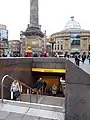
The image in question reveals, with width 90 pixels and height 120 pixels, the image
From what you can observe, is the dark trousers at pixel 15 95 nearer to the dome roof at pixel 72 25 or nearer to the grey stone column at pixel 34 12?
the grey stone column at pixel 34 12

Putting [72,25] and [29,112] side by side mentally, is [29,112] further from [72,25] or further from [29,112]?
[72,25]

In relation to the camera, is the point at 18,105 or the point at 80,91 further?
the point at 18,105

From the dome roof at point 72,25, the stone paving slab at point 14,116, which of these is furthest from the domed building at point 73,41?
the stone paving slab at point 14,116

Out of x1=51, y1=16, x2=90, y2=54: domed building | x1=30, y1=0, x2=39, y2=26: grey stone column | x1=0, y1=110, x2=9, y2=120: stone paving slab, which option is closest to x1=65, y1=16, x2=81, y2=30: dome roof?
x1=51, y1=16, x2=90, y2=54: domed building

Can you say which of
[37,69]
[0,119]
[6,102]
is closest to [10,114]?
[0,119]

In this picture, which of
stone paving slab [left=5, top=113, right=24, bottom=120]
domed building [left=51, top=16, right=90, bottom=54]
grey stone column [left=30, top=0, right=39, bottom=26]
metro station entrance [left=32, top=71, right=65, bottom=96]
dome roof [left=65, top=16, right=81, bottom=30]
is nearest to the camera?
stone paving slab [left=5, top=113, right=24, bottom=120]

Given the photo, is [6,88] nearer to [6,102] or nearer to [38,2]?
[6,102]

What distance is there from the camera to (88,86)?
6520mm

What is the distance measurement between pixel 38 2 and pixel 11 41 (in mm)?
79812

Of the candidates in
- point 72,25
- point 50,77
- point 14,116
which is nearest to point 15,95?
point 14,116

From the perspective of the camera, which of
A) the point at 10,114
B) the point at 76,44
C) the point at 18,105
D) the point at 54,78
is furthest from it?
the point at 76,44

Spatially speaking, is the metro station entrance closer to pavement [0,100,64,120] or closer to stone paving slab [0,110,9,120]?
pavement [0,100,64,120]

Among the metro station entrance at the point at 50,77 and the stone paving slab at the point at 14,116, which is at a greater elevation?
the stone paving slab at the point at 14,116

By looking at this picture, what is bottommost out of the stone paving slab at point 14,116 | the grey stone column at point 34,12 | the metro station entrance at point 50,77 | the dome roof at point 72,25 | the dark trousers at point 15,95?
the metro station entrance at point 50,77
